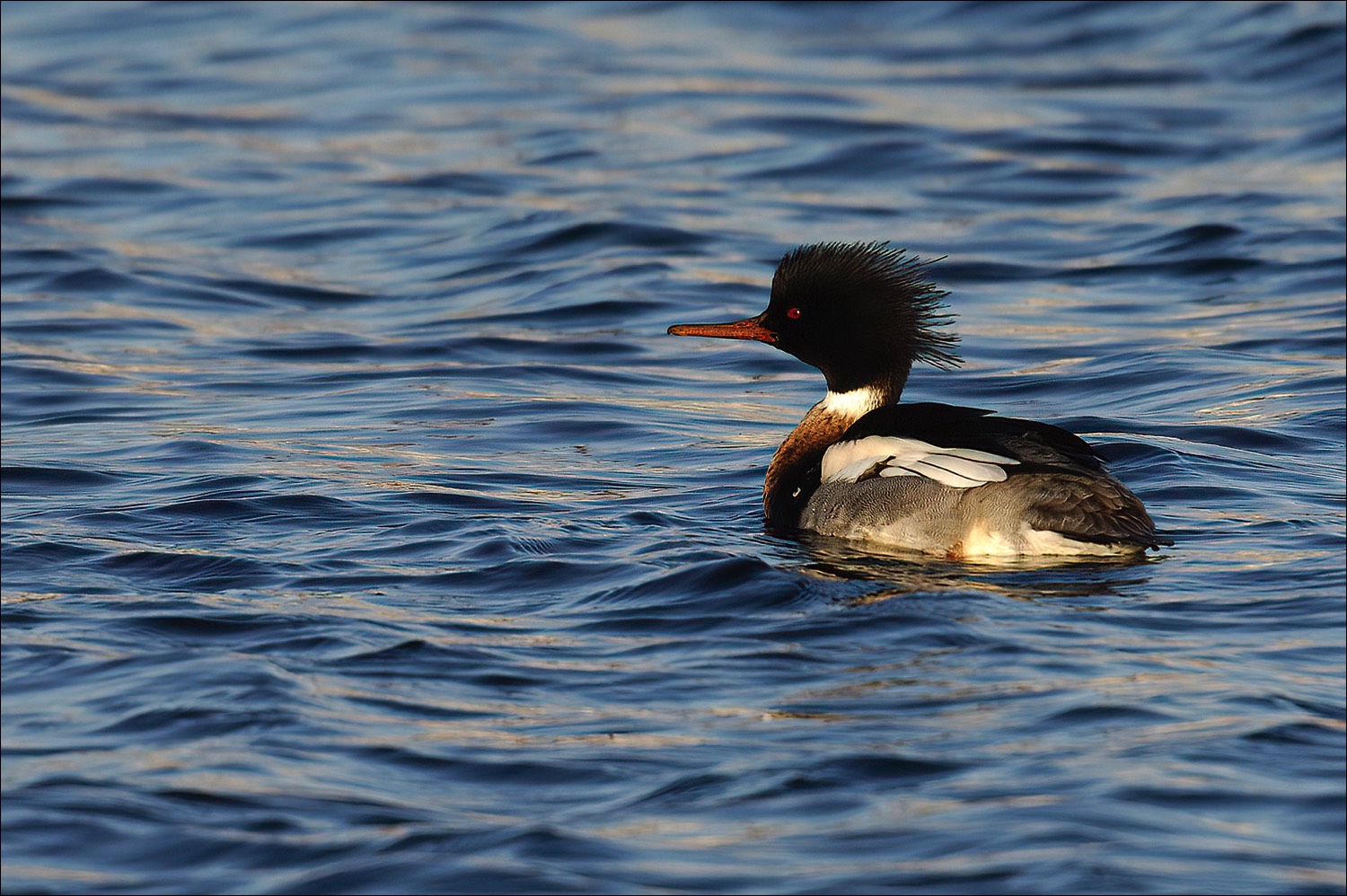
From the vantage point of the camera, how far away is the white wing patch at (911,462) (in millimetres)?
6953

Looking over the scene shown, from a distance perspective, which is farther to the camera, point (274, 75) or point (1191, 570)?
point (274, 75)

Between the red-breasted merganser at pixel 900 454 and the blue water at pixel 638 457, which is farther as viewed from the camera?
the red-breasted merganser at pixel 900 454

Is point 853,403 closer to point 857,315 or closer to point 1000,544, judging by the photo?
point 857,315

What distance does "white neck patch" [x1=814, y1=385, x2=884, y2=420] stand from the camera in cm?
816

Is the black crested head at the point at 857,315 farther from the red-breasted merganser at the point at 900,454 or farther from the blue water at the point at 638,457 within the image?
the blue water at the point at 638,457

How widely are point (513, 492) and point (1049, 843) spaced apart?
171 inches

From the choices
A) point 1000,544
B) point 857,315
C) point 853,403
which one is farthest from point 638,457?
point 1000,544

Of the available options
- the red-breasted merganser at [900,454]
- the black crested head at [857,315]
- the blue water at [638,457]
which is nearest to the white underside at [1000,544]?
the red-breasted merganser at [900,454]

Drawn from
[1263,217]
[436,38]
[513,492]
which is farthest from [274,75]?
[513,492]

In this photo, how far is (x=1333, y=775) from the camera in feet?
16.1

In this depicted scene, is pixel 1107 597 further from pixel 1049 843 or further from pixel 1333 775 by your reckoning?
pixel 1049 843

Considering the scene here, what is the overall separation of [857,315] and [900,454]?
93 cm

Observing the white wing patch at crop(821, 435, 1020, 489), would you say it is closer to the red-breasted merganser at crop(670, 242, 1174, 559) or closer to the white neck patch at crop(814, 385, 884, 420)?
the red-breasted merganser at crop(670, 242, 1174, 559)

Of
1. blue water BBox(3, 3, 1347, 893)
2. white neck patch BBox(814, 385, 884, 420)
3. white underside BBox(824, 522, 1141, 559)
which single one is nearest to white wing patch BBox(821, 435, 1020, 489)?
white underside BBox(824, 522, 1141, 559)
